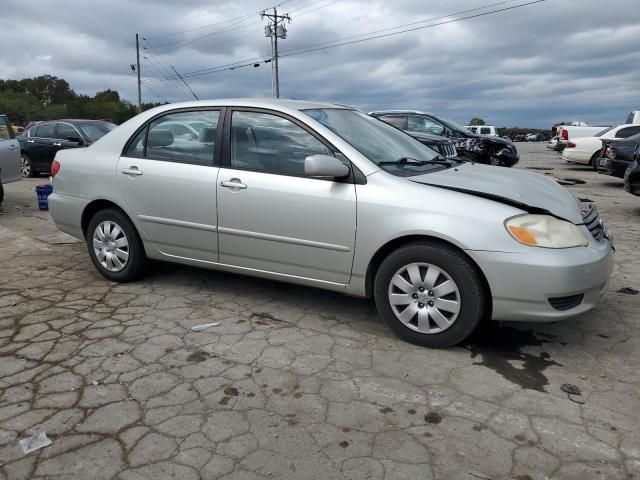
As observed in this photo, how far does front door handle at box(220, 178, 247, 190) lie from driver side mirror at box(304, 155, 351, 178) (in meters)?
0.63

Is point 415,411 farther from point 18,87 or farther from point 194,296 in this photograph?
point 18,87

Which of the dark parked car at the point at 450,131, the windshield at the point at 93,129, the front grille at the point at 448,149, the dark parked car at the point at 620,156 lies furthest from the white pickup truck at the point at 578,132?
the windshield at the point at 93,129

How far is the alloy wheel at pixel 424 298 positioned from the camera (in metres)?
3.36

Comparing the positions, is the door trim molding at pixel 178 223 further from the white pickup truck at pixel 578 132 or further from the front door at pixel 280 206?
the white pickup truck at pixel 578 132

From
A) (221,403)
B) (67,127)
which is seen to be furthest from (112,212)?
(67,127)

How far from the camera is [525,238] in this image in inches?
126

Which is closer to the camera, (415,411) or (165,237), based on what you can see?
(415,411)

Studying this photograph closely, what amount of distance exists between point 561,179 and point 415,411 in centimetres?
1291

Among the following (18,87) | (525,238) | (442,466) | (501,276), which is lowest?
(442,466)

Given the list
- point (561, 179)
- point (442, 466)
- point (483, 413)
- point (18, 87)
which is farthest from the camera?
point (18, 87)

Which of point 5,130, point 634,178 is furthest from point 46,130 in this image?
point 634,178

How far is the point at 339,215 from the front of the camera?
143 inches

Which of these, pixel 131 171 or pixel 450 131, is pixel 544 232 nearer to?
pixel 131 171

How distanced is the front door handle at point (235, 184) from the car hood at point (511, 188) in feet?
4.04
